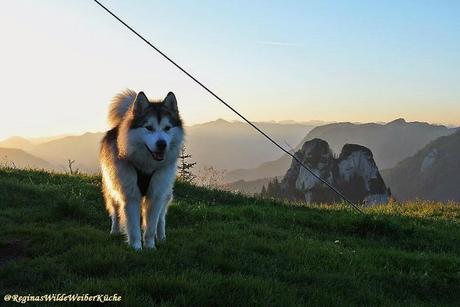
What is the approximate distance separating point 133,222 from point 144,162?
0.95 meters

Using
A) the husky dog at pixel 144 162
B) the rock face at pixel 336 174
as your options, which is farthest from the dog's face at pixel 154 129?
the rock face at pixel 336 174

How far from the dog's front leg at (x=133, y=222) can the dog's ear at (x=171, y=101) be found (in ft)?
5.30

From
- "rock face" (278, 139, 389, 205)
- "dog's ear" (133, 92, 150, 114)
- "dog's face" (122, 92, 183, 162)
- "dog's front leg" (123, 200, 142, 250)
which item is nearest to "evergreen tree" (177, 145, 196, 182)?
"dog's face" (122, 92, 183, 162)

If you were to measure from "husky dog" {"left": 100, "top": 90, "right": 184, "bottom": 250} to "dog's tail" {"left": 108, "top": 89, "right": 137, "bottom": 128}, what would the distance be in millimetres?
480

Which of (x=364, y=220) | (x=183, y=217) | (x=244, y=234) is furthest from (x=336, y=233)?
(x=183, y=217)

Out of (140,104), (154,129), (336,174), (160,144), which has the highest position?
(140,104)

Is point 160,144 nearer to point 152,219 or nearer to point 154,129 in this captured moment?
point 154,129

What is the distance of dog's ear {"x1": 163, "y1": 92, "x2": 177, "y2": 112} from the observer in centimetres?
782

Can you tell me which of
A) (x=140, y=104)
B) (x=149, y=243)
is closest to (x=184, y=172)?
(x=149, y=243)

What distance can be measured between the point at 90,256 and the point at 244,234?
3313 mm

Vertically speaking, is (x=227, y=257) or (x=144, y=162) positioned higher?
(x=144, y=162)

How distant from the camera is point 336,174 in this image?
474 ft

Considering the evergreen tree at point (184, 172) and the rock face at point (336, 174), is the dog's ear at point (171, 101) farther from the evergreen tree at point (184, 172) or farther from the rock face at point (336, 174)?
the rock face at point (336, 174)

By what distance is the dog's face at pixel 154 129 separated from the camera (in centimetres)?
727
